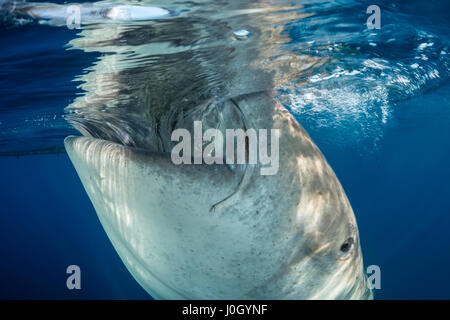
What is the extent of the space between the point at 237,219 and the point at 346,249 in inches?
34.6

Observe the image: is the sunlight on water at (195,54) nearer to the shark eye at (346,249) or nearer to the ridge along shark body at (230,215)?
the ridge along shark body at (230,215)

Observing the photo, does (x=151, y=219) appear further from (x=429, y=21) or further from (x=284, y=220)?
(x=429, y=21)

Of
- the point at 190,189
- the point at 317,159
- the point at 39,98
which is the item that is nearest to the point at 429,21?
the point at 317,159

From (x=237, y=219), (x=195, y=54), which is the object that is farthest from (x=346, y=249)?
(x=195, y=54)

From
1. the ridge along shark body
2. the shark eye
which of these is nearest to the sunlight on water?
the ridge along shark body

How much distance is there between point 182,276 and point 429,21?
253 inches

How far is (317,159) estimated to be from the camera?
1937mm

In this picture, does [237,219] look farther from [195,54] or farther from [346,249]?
[195,54]

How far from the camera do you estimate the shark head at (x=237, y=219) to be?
1562 mm

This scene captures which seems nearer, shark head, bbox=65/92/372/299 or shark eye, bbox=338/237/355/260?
shark head, bbox=65/92/372/299

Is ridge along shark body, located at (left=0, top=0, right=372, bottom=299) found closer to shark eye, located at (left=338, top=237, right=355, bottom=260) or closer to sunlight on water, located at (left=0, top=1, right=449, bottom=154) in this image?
shark eye, located at (left=338, top=237, right=355, bottom=260)

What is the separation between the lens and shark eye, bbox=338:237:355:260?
1964 mm

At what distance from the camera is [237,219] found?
1.59 m

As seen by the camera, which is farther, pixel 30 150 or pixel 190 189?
pixel 30 150
